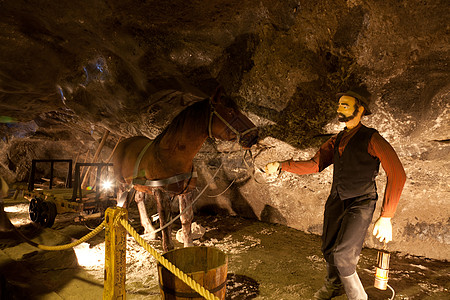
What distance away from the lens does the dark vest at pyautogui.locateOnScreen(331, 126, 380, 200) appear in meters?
2.28

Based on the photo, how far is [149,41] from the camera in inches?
183

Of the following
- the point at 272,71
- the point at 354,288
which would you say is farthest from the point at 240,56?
the point at 354,288

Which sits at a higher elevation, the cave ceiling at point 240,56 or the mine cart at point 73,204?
the cave ceiling at point 240,56

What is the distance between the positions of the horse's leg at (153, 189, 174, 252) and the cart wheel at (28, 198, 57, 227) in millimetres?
3488

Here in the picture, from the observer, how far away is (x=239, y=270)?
3.72 meters

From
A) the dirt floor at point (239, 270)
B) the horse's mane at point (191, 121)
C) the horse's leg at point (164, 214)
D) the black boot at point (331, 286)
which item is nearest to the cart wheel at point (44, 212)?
the dirt floor at point (239, 270)

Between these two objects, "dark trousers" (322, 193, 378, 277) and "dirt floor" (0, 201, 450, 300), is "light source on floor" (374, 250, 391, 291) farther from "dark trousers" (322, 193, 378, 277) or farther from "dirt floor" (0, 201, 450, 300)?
"dirt floor" (0, 201, 450, 300)

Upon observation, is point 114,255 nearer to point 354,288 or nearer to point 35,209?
point 354,288

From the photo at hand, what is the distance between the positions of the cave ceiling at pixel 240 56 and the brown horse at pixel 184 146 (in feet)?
4.02

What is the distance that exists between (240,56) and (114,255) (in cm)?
365

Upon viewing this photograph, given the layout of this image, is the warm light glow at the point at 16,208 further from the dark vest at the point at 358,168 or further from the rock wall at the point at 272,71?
the dark vest at the point at 358,168

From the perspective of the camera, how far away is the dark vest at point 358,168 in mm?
2275

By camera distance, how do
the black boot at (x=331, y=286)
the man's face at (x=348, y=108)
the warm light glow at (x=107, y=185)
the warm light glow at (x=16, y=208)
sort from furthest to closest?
1. the warm light glow at (x=16, y=208)
2. the warm light glow at (x=107, y=185)
3. the black boot at (x=331, y=286)
4. the man's face at (x=348, y=108)

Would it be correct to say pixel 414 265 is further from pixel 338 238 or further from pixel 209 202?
pixel 209 202
